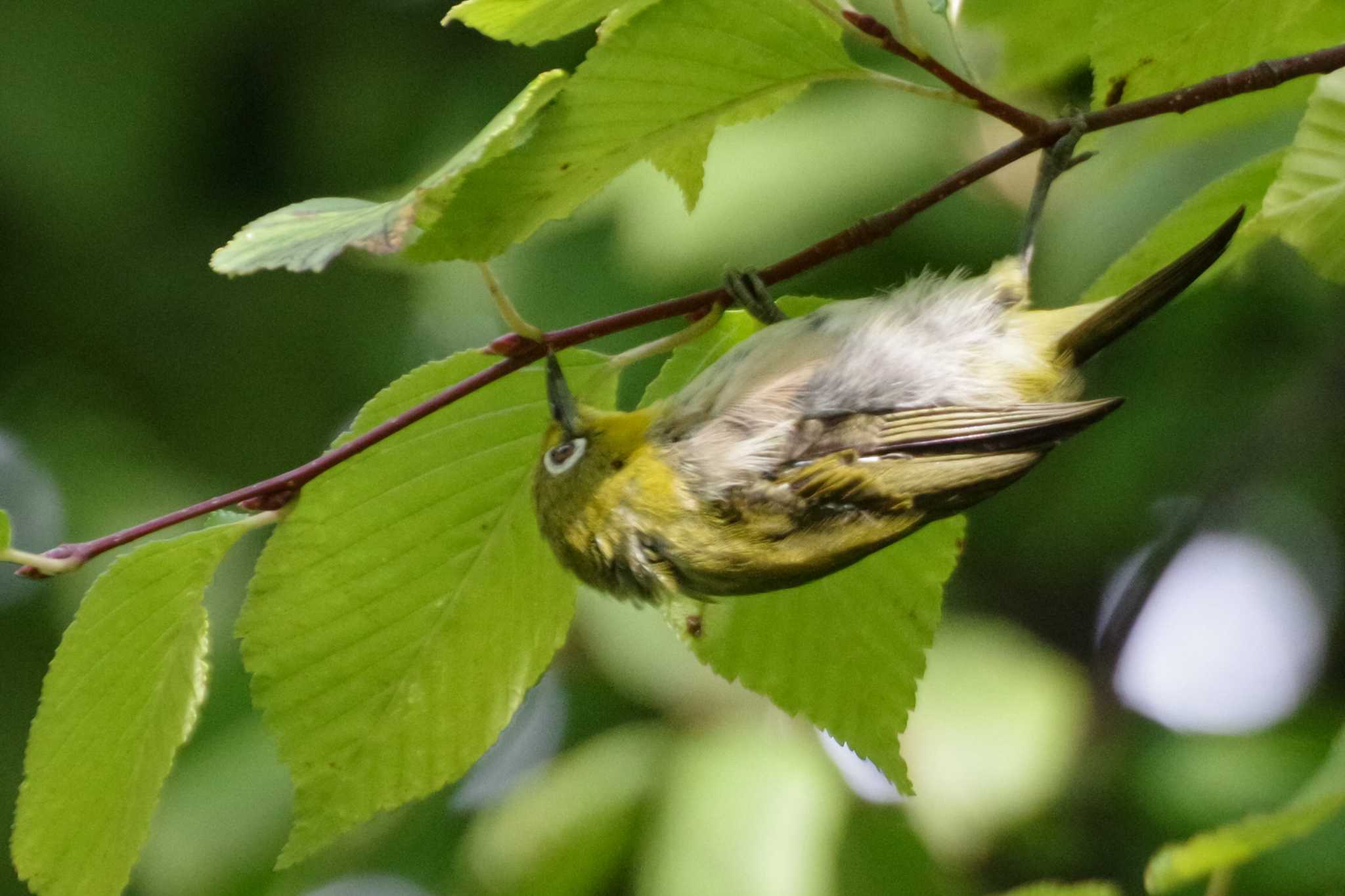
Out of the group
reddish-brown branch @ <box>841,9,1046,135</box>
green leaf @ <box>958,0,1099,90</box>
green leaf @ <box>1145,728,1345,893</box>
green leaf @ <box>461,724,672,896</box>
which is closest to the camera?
green leaf @ <box>1145,728,1345,893</box>

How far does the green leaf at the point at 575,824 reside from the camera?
246 centimetres

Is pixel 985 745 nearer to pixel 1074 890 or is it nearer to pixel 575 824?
pixel 575 824

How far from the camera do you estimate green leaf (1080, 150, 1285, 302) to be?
1469 millimetres

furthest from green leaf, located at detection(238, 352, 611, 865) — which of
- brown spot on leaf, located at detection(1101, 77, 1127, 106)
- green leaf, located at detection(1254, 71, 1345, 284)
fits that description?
green leaf, located at detection(1254, 71, 1345, 284)

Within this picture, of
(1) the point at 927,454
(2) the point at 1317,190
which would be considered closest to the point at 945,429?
(1) the point at 927,454

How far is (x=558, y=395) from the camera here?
55.0 inches

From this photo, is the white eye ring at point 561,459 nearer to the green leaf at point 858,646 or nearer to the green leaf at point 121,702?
the green leaf at point 858,646

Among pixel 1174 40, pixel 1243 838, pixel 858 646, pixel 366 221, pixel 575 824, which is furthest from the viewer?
pixel 575 824

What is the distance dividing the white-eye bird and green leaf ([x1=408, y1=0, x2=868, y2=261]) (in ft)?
1.03

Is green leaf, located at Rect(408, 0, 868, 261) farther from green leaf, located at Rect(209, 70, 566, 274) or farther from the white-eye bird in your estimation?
the white-eye bird

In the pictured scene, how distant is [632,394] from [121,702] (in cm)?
145

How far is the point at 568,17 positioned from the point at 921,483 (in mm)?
686

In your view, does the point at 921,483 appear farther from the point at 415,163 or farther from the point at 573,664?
the point at 415,163

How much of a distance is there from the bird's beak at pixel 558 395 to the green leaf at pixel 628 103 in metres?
0.24
